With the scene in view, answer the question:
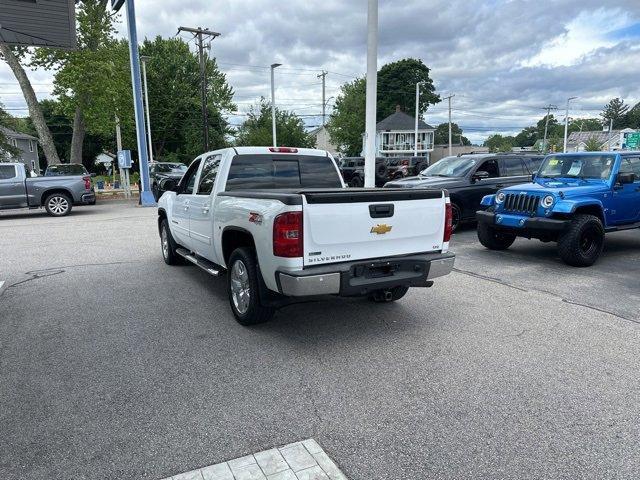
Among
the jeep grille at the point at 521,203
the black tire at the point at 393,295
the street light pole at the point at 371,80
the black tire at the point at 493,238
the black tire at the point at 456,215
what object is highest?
the street light pole at the point at 371,80

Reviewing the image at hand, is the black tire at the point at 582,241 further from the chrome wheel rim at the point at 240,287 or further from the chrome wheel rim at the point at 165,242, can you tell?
the chrome wheel rim at the point at 165,242

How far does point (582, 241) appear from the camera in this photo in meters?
7.49

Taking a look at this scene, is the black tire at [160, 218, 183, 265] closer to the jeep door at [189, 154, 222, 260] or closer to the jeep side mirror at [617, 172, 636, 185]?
the jeep door at [189, 154, 222, 260]

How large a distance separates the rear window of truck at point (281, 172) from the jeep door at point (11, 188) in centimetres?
1248

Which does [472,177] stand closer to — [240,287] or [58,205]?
[240,287]

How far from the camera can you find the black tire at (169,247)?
7617mm

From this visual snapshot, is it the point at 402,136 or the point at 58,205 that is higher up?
the point at 402,136

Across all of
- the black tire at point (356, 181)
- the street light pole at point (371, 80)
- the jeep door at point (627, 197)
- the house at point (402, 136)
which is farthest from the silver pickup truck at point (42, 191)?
the house at point (402, 136)

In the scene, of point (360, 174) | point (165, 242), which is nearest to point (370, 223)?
point (165, 242)

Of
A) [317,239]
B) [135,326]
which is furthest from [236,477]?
[135,326]

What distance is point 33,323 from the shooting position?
5059mm

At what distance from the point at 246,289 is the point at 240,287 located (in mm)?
154

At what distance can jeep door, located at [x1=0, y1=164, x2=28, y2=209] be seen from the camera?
47.3 ft

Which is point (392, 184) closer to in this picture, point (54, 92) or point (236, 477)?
point (236, 477)
